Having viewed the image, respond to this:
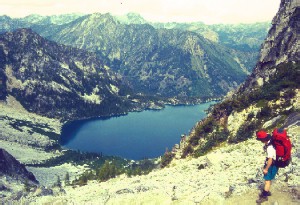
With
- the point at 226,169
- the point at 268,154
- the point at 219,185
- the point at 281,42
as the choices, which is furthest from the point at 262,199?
the point at 281,42

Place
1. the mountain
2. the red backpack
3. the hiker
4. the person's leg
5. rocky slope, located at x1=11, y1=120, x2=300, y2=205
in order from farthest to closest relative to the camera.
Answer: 1. the mountain
2. rocky slope, located at x1=11, y1=120, x2=300, y2=205
3. the person's leg
4. the hiker
5. the red backpack

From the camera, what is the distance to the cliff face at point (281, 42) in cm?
14625

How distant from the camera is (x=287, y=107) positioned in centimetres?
8112

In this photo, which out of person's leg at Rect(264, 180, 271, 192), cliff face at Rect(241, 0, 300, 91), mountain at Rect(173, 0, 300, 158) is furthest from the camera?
cliff face at Rect(241, 0, 300, 91)

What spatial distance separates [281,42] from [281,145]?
139 meters

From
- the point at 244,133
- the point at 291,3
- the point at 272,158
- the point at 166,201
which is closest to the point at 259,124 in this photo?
the point at 244,133

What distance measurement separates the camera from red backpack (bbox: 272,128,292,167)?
1116 inches

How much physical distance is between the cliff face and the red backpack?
377 ft

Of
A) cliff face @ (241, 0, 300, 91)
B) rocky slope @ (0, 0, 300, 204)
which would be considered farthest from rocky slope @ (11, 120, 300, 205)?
cliff face @ (241, 0, 300, 91)

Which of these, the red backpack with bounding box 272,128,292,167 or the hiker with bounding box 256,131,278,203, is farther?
the hiker with bounding box 256,131,278,203

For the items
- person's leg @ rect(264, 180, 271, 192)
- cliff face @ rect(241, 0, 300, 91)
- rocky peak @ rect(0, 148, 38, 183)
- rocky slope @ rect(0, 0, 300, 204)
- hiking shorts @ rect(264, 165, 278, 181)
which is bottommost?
rocky peak @ rect(0, 148, 38, 183)

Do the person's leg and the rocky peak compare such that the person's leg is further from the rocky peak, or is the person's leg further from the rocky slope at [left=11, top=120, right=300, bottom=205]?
the rocky peak

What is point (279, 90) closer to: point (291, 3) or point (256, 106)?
point (256, 106)

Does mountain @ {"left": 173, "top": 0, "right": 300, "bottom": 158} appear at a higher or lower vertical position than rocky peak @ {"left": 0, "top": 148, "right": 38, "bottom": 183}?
higher
